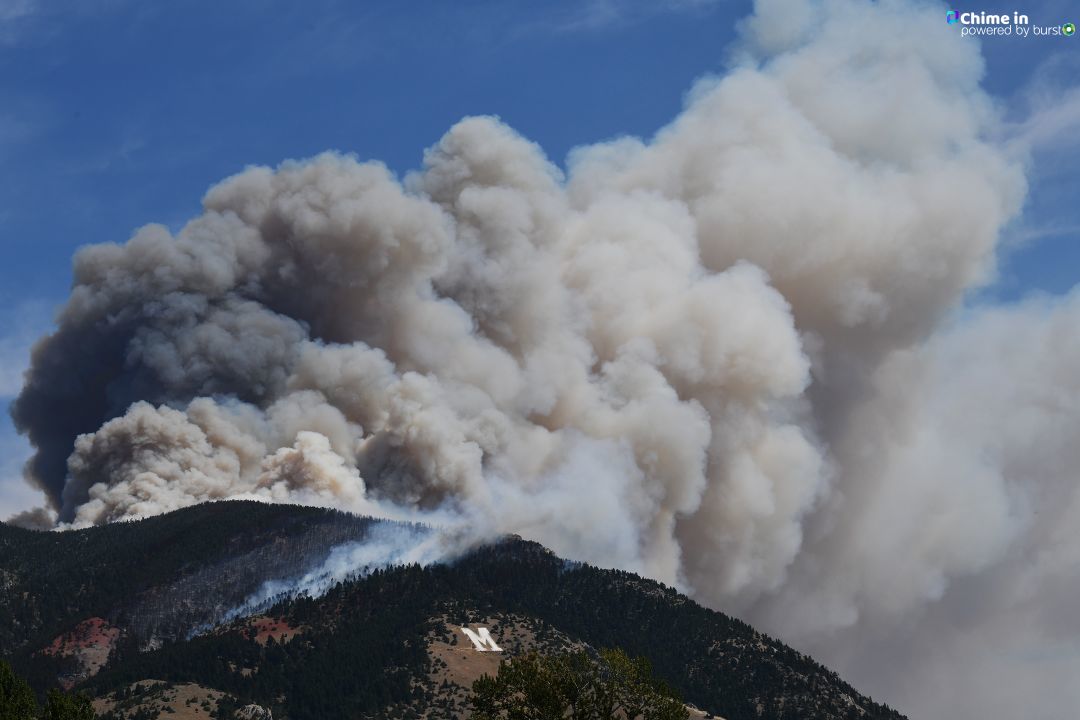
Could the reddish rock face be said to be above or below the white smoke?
below

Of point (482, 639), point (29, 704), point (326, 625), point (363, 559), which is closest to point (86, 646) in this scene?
point (326, 625)

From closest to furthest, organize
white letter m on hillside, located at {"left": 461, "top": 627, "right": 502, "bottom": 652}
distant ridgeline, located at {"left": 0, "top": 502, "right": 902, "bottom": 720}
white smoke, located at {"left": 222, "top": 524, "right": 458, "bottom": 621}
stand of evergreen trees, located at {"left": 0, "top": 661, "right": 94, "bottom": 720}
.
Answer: stand of evergreen trees, located at {"left": 0, "top": 661, "right": 94, "bottom": 720}, distant ridgeline, located at {"left": 0, "top": 502, "right": 902, "bottom": 720}, white letter m on hillside, located at {"left": 461, "top": 627, "right": 502, "bottom": 652}, white smoke, located at {"left": 222, "top": 524, "right": 458, "bottom": 621}

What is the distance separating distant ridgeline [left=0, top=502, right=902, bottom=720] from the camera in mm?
137000

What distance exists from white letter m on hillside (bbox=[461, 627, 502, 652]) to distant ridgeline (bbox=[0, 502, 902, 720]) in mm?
258

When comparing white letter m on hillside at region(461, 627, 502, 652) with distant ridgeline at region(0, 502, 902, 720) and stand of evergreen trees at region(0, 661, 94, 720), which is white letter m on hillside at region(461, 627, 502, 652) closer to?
distant ridgeline at region(0, 502, 902, 720)

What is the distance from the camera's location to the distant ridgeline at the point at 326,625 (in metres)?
137

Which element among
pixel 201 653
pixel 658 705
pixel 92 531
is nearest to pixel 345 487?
pixel 92 531

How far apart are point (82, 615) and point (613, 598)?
53964mm

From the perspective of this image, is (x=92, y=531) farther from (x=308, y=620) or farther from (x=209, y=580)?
(x=308, y=620)

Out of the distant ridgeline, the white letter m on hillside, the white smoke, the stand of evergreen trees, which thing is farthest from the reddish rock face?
the stand of evergreen trees

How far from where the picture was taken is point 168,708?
124 meters

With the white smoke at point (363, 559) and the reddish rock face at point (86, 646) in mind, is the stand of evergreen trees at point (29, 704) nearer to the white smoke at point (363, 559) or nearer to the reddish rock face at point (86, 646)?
the reddish rock face at point (86, 646)

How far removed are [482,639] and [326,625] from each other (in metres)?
15.4

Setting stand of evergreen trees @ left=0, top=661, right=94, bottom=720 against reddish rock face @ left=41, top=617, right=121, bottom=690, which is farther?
reddish rock face @ left=41, top=617, right=121, bottom=690
